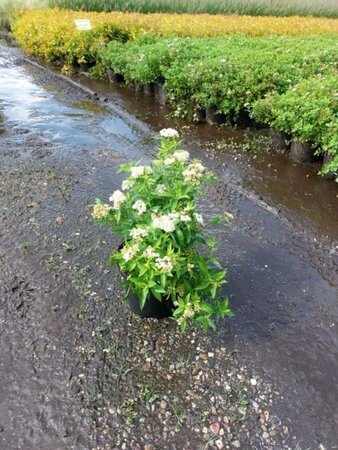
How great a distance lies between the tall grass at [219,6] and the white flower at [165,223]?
43.1ft

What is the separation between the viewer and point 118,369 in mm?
2398

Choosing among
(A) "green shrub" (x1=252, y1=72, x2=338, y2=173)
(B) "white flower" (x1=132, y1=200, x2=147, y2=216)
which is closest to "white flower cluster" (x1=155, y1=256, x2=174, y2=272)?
(B) "white flower" (x1=132, y1=200, x2=147, y2=216)

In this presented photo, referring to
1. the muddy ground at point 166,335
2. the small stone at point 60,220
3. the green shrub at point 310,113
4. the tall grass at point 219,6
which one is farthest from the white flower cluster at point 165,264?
the tall grass at point 219,6

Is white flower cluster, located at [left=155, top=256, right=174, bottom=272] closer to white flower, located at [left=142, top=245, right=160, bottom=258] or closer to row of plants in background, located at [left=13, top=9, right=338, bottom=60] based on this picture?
white flower, located at [left=142, top=245, right=160, bottom=258]

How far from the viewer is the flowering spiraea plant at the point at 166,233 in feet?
7.06

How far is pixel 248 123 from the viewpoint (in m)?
5.90

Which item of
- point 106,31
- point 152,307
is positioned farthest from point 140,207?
point 106,31

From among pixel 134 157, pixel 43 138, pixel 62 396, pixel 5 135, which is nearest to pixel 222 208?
pixel 134 157

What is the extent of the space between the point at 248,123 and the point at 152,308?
399 cm

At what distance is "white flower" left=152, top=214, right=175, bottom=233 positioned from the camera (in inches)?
81.6

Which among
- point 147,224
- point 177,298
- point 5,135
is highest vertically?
point 147,224

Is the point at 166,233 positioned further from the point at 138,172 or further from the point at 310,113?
the point at 310,113

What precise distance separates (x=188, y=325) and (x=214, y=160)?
2.80 m

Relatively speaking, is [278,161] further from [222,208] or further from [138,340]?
[138,340]
